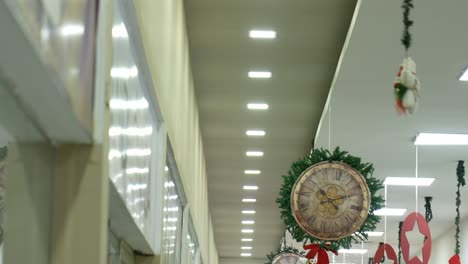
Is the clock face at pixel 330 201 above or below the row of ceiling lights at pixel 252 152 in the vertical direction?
below

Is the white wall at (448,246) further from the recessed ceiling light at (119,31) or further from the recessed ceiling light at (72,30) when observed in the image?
the recessed ceiling light at (72,30)

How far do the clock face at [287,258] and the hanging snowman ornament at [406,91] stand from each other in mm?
12310

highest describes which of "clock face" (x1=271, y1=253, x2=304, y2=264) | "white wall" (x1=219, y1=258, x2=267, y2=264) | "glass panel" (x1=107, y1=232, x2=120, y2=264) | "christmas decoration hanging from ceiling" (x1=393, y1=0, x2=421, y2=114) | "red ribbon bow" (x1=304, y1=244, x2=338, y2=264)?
"white wall" (x1=219, y1=258, x2=267, y2=264)

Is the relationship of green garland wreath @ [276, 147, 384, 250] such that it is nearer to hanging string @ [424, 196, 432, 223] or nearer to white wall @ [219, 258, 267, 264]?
hanging string @ [424, 196, 432, 223]

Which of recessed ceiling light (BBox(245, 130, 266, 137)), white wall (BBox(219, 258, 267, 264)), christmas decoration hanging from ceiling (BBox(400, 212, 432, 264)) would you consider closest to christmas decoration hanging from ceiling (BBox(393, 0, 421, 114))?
christmas decoration hanging from ceiling (BBox(400, 212, 432, 264))

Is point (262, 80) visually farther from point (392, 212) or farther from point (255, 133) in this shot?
point (392, 212)

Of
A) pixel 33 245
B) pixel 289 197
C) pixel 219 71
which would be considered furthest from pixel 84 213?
pixel 219 71

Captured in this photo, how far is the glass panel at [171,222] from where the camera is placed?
7516 millimetres

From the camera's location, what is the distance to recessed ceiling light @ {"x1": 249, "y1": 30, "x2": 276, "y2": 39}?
34.7ft

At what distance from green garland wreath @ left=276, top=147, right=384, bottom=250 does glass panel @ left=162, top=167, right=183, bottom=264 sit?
3.36 ft

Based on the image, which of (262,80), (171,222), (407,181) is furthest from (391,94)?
(407,181)

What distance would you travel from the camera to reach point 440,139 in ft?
40.0

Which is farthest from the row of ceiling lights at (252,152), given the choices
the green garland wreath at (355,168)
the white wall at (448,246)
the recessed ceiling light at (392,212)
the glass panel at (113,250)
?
the glass panel at (113,250)

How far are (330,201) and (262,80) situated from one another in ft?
13.2
